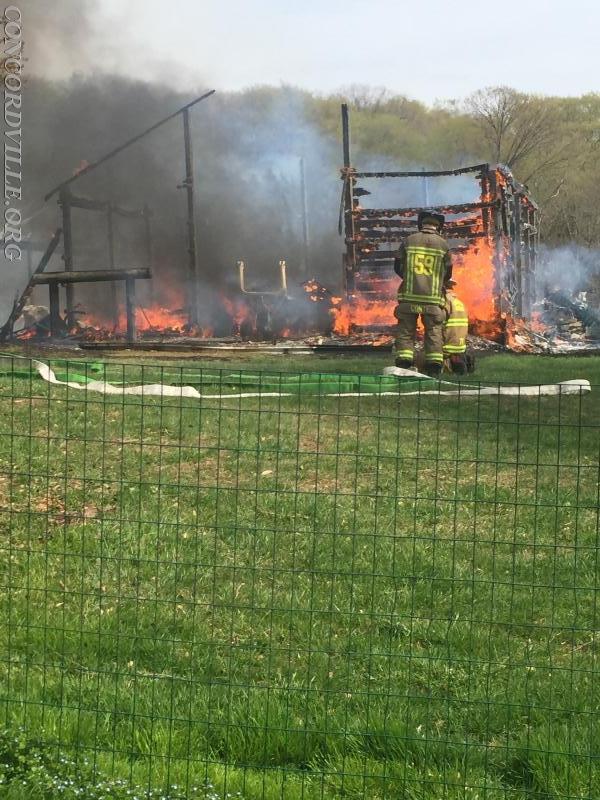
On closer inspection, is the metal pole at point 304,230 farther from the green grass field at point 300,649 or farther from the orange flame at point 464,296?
the green grass field at point 300,649

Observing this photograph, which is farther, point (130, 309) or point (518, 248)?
point (518, 248)

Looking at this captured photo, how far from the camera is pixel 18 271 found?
3306 cm

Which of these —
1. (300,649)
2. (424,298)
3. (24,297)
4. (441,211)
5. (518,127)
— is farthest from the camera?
(518,127)

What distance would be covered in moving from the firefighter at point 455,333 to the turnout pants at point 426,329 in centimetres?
39

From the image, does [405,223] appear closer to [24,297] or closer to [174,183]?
[24,297]

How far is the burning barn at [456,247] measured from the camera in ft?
62.4

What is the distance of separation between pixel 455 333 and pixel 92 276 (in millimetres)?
9167

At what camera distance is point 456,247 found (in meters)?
19.3

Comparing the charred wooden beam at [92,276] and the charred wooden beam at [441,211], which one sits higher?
the charred wooden beam at [441,211]

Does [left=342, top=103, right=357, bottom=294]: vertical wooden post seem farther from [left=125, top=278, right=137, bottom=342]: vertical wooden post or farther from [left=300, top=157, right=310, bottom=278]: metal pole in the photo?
[left=300, top=157, right=310, bottom=278]: metal pole

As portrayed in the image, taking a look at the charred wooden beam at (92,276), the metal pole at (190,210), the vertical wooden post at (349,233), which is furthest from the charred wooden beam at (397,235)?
the metal pole at (190,210)

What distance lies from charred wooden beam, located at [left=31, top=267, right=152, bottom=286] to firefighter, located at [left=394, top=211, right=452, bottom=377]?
7.90m

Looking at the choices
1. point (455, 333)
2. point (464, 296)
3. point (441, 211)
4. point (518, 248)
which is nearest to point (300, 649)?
point (455, 333)

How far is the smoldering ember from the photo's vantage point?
19.3 m
